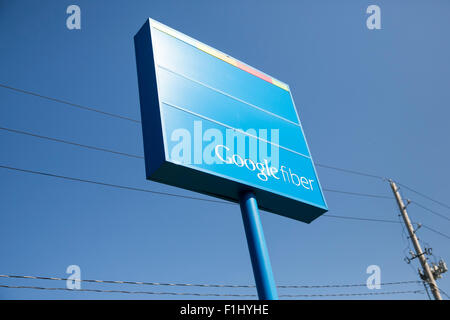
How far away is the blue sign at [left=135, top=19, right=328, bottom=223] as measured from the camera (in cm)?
447

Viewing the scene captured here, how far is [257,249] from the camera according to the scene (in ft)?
14.4

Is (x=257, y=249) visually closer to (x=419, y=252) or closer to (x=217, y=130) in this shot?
(x=217, y=130)

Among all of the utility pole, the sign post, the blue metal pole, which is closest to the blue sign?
the sign post

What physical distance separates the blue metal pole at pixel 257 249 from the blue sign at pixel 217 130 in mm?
205

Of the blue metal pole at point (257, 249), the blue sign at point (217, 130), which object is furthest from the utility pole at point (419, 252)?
the blue metal pole at point (257, 249)

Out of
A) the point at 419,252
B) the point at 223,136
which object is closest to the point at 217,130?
the point at 223,136

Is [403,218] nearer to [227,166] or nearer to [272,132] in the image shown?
[272,132]

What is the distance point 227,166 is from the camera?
4.74 meters

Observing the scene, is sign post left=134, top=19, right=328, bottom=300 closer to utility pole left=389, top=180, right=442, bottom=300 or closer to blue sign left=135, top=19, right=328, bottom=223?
blue sign left=135, top=19, right=328, bottom=223

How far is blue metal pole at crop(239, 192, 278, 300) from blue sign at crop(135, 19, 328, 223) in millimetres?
205

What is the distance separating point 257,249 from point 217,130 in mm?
1652

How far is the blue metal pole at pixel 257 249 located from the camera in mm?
4090
